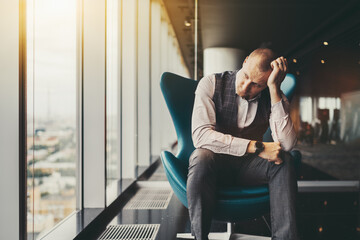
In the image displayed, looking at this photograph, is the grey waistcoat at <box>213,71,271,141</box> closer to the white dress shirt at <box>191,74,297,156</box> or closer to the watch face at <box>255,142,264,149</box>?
the white dress shirt at <box>191,74,297,156</box>

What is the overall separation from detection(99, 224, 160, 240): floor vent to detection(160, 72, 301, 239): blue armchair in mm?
205

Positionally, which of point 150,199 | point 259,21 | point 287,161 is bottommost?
point 150,199

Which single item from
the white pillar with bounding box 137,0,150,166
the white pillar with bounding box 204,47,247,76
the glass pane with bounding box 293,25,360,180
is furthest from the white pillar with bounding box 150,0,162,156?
the glass pane with bounding box 293,25,360,180

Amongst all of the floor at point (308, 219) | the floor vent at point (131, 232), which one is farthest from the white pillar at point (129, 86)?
the floor vent at point (131, 232)

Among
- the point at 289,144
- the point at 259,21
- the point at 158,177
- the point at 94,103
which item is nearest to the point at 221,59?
the point at 259,21

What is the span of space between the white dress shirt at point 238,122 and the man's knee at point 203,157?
4cm

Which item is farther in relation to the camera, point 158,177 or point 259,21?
point 158,177

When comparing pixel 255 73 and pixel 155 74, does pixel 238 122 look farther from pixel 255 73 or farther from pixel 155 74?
pixel 155 74

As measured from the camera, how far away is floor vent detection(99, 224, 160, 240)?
1.90 m

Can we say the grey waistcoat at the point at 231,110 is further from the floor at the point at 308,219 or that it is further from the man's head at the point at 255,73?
the floor at the point at 308,219

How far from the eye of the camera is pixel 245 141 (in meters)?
1.45

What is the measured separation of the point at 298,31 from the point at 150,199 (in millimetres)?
2359

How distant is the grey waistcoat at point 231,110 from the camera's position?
162 cm

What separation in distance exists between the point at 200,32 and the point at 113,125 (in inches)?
59.6
